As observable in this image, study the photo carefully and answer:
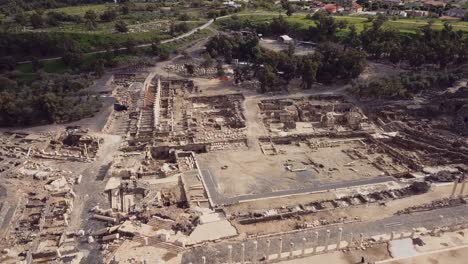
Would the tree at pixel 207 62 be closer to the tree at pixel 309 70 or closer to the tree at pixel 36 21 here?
the tree at pixel 309 70

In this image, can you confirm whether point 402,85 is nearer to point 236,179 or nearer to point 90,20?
point 236,179

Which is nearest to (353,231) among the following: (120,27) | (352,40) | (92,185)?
(92,185)

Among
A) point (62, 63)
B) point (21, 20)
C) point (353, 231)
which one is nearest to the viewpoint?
point (353, 231)

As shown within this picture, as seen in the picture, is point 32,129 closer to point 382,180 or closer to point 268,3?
point 382,180

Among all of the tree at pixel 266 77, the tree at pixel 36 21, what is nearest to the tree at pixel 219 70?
the tree at pixel 266 77

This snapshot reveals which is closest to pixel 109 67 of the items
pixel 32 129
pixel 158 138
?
pixel 32 129

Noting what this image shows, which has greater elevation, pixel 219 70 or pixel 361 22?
pixel 361 22

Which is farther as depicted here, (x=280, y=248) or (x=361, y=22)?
(x=361, y=22)

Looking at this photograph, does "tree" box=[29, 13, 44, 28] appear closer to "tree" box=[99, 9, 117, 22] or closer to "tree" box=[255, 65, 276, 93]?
"tree" box=[99, 9, 117, 22]

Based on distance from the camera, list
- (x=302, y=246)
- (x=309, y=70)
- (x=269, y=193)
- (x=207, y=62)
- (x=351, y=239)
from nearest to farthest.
Result: (x=302, y=246), (x=351, y=239), (x=269, y=193), (x=309, y=70), (x=207, y=62)

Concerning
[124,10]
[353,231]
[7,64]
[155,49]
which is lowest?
[353,231]
